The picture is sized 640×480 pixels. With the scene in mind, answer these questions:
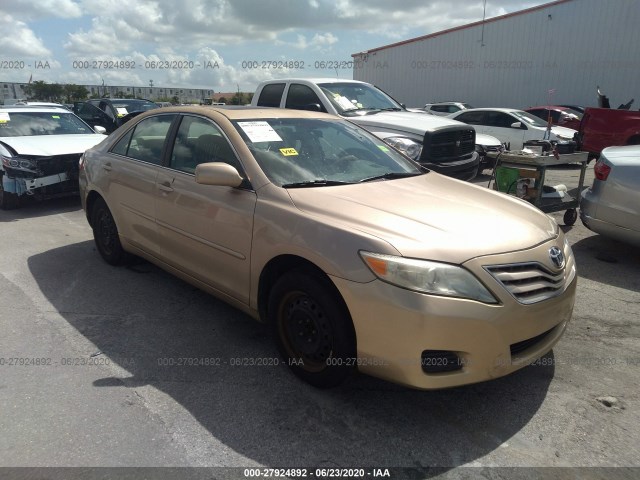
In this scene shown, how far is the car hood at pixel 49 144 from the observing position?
24.8 feet

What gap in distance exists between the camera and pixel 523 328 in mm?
2549

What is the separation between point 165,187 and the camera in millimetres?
3947

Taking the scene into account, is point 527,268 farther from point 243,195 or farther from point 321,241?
point 243,195

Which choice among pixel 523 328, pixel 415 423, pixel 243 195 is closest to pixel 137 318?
pixel 243 195

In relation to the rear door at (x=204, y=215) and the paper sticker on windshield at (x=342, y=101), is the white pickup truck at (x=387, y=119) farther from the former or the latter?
the rear door at (x=204, y=215)

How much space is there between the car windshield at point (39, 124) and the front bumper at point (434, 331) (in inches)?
322

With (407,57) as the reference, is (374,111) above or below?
below

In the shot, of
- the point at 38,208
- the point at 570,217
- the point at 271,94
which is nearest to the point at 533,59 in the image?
the point at 271,94

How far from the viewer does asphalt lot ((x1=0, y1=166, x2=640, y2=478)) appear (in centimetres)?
243

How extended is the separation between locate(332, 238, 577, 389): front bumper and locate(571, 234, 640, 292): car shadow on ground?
273cm

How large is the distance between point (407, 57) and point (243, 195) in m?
28.9

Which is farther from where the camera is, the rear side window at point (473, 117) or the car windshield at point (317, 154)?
the rear side window at point (473, 117)

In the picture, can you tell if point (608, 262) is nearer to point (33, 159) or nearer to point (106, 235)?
point (106, 235)

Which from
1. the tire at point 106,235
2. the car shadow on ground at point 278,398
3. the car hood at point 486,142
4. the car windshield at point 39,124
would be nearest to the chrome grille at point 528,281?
the car shadow on ground at point 278,398
